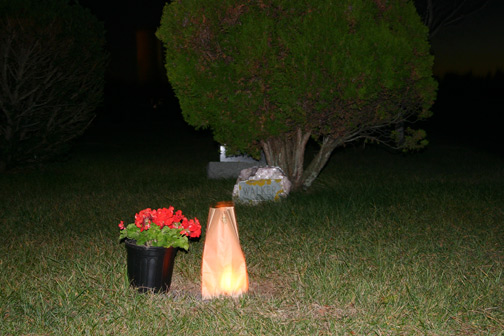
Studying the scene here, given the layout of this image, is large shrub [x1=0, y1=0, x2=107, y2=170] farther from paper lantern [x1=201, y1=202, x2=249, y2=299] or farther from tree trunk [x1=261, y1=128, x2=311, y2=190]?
paper lantern [x1=201, y1=202, x2=249, y2=299]

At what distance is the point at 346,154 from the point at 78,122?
28.8 ft

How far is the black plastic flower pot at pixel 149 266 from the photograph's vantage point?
13.6 ft

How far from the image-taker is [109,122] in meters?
33.2

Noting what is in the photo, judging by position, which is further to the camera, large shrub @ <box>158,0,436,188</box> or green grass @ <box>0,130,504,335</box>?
large shrub @ <box>158,0,436,188</box>

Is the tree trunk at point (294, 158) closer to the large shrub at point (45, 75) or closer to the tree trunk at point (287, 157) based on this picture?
the tree trunk at point (287, 157)

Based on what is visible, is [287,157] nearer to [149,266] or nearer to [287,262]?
[287,262]

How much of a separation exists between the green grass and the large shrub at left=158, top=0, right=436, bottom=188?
1.45 m

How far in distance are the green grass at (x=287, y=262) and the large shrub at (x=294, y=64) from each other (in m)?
1.45

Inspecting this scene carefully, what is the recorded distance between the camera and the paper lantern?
403cm

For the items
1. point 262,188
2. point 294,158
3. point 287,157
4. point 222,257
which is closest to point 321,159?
point 294,158

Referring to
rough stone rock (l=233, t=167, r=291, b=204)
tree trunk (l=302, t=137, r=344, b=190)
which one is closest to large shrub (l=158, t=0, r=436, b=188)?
tree trunk (l=302, t=137, r=344, b=190)

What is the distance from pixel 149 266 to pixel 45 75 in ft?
30.9

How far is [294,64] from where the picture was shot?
7852 millimetres

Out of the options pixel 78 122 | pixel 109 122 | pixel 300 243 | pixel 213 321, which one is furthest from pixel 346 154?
pixel 109 122
